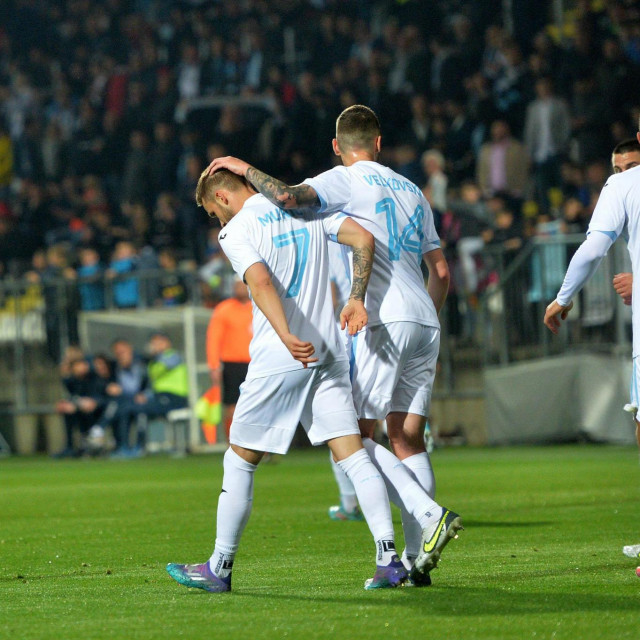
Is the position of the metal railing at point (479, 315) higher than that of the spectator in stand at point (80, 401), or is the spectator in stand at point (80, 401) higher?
the metal railing at point (479, 315)

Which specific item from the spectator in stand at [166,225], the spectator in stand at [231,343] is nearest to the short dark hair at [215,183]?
the spectator in stand at [231,343]

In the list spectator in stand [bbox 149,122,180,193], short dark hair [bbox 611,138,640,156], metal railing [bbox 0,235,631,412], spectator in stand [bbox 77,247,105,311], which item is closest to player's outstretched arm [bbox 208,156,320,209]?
short dark hair [bbox 611,138,640,156]

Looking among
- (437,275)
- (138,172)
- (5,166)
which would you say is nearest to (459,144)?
(138,172)

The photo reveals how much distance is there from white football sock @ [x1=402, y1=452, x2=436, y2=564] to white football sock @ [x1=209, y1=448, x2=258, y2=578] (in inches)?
28.3

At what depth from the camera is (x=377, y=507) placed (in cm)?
567

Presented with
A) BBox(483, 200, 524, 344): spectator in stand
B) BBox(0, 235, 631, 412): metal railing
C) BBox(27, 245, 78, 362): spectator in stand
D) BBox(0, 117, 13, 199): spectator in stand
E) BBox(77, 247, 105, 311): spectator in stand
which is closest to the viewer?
BBox(0, 235, 631, 412): metal railing

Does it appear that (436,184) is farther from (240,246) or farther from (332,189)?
(240,246)

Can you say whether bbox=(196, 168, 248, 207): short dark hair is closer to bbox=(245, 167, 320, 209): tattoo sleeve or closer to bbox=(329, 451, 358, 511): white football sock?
bbox=(245, 167, 320, 209): tattoo sleeve

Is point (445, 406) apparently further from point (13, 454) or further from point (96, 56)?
point (96, 56)

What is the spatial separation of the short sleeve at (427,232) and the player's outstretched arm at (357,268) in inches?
21.4

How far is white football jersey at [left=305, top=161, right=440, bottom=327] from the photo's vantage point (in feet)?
20.3

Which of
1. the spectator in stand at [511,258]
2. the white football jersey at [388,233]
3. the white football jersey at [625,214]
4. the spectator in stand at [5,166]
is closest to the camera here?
the white football jersey at [625,214]

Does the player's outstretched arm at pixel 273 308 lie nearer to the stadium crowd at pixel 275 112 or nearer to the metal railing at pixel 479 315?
the metal railing at pixel 479 315

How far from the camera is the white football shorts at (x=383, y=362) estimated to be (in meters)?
6.10
